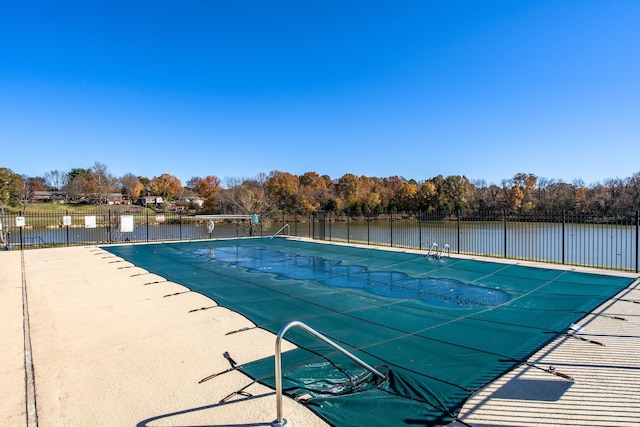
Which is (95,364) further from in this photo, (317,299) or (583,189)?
(583,189)

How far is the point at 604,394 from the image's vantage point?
9.68ft

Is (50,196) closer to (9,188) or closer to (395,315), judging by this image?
(9,188)

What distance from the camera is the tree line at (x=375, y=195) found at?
126 ft

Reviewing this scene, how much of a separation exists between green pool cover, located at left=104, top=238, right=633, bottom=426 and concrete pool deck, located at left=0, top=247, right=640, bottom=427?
0.22m

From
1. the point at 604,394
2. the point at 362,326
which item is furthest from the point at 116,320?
the point at 604,394

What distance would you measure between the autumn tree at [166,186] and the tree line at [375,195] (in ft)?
1.28

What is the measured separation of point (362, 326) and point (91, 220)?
13.8 metres

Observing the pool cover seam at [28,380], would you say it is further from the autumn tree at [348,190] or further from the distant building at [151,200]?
the distant building at [151,200]

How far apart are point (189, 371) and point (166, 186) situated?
3027 inches

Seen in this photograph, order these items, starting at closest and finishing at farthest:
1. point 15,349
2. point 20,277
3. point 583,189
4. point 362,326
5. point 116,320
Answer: point 15,349 < point 362,326 < point 116,320 < point 20,277 < point 583,189

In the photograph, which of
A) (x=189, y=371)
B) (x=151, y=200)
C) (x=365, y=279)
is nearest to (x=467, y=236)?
(x=365, y=279)

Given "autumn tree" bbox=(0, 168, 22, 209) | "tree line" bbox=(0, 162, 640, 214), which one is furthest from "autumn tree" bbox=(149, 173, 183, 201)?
"autumn tree" bbox=(0, 168, 22, 209)

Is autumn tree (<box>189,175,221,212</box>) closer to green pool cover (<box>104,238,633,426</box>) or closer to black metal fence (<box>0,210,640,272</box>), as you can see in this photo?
black metal fence (<box>0,210,640,272</box>)

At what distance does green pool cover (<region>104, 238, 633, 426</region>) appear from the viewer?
2941mm
